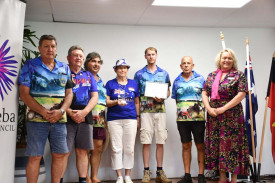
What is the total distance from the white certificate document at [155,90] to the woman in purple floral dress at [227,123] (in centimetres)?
74

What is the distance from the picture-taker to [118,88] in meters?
3.94

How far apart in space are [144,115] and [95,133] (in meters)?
0.75

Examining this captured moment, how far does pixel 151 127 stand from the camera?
406 cm

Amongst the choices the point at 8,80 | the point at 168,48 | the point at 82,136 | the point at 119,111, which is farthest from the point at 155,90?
the point at 8,80

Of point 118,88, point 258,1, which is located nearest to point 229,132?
point 118,88

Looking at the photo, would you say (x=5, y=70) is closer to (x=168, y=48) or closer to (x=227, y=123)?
(x=227, y=123)

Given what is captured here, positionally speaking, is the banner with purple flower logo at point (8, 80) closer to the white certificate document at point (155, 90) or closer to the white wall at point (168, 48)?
the white wall at point (168, 48)

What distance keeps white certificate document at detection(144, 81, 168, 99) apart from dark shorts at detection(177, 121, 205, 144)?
47 cm

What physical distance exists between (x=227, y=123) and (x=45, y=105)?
1903 millimetres

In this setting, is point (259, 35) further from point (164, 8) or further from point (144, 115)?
point (144, 115)

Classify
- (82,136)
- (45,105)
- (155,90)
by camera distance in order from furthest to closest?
(155,90), (82,136), (45,105)

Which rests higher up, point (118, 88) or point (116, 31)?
point (116, 31)

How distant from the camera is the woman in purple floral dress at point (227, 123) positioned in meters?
3.19

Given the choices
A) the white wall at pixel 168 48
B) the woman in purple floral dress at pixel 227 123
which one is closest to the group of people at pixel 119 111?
the woman in purple floral dress at pixel 227 123
